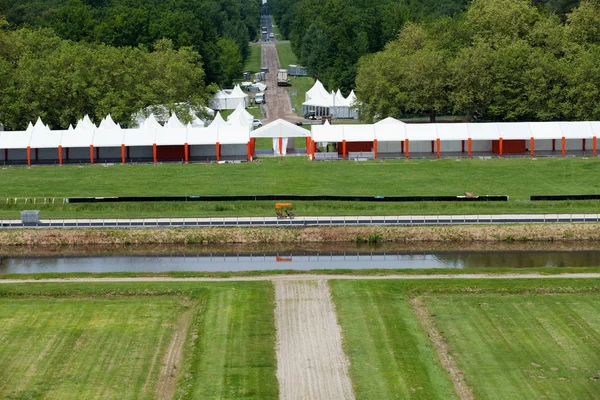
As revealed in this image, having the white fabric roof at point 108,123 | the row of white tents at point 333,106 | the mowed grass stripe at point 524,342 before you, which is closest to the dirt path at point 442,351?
the mowed grass stripe at point 524,342

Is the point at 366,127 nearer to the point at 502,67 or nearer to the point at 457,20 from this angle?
the point at 502,67

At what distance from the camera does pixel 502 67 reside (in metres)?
111

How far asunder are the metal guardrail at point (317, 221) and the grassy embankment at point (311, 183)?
7.05ft

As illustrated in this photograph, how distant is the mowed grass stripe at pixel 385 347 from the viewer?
44062mm

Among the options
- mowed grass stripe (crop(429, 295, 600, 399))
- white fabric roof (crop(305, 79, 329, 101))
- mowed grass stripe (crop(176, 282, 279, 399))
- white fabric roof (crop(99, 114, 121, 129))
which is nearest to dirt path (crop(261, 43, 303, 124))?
white fabric roof (crop(305, 79, 329, 101))

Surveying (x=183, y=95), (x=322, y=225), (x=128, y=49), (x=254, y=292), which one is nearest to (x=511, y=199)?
(x=322, y=225)

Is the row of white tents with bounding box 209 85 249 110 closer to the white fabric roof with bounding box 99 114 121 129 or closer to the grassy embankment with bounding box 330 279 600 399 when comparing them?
the white fabric roof with bounding box 99 114 121 129

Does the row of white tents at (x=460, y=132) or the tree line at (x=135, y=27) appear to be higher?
the tree line at (x=135, y=27)

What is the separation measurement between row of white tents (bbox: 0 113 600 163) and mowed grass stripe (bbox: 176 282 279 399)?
39634 millimetres

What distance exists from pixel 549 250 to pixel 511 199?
10919 mm

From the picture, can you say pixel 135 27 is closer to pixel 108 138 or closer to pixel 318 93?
pixel 318 93

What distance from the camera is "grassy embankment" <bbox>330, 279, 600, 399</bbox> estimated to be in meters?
44.6

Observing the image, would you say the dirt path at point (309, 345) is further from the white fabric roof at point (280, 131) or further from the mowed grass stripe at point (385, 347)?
the white fabric roof at point (280, 131)

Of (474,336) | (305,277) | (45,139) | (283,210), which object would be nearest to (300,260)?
(305,277)
